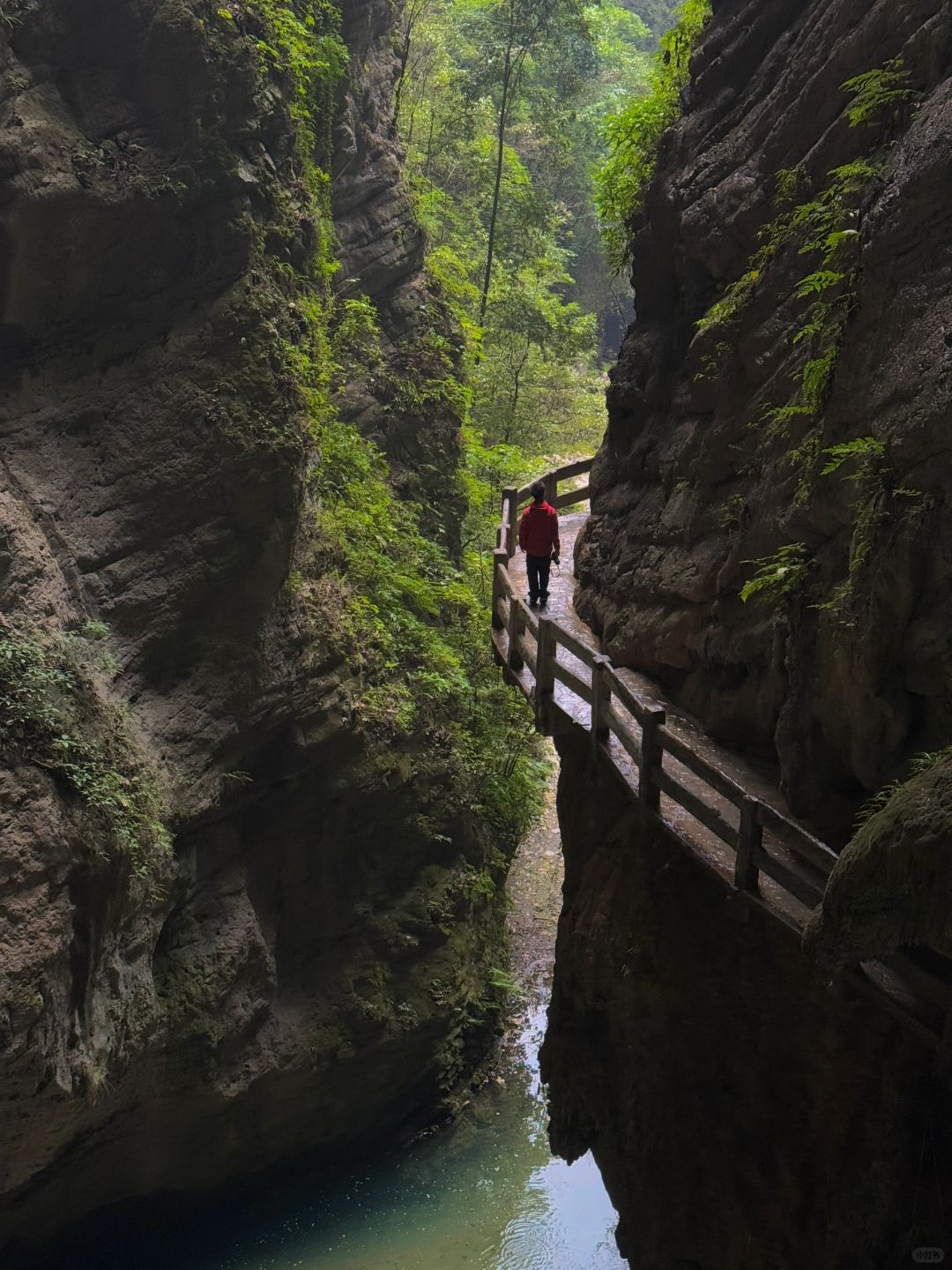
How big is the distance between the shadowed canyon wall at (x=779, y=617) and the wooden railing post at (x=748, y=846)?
0.79 meters

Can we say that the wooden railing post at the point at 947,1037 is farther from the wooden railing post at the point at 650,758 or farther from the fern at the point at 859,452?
the fern at the point at 859,452

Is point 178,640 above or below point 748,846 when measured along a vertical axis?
above

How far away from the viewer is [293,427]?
12.3m

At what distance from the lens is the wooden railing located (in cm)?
589

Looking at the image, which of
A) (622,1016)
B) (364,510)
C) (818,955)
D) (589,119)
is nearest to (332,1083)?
(622,1016)

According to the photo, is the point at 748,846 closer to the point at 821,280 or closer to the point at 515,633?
the point at 821,280

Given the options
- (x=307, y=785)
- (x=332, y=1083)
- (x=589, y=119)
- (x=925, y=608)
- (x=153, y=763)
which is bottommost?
(x=332, y=1083)

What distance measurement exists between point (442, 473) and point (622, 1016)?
38.9ft

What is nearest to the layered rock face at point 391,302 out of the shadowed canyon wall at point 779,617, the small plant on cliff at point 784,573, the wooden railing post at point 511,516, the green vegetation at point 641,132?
the wooden railing post at point 511,516

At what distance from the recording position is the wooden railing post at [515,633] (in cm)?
1122

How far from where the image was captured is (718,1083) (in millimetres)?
8734

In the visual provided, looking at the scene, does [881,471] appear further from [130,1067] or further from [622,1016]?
[130,1067]

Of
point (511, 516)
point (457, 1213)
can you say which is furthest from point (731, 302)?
point (457, 1213)

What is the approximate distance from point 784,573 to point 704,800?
5.91 ft
